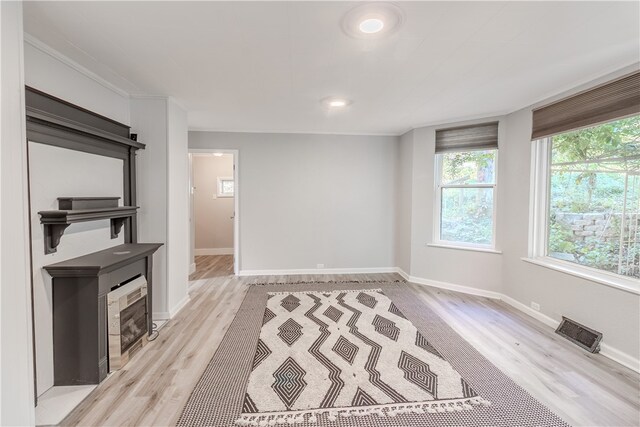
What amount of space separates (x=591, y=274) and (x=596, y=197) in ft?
2.37

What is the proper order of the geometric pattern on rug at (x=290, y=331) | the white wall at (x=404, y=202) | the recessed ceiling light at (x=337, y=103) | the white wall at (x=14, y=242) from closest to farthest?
the white wall at (x=14, y=242) < the geometric pattern on rug at (x=290, y=331) < the recessed ceiling light at (x=337, y=103) < the white wall at (x=404, y=202)

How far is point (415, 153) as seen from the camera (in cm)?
444

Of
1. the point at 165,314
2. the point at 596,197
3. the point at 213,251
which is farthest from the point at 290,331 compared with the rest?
the point at 213,251

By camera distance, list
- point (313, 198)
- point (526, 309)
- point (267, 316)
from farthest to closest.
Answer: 1. point (313, 198)
2. point (526, 309)
3. point (267, 316)

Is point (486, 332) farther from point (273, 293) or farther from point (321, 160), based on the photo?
point (321, 160)

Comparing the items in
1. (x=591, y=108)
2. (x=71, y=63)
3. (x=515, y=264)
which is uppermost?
(x=71, y=63)

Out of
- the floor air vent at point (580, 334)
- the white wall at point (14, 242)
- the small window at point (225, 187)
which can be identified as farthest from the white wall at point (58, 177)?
the floor air vent at point (580, 334)

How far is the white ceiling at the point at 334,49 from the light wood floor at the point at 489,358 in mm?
2391

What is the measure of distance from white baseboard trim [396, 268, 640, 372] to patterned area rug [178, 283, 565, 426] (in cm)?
108

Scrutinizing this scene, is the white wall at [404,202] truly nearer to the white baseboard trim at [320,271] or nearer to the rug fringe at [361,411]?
the white baseboard trim at [320,271]

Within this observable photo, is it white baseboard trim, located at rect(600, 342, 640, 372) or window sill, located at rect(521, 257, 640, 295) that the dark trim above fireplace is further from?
white baseboard trim, located at rect(600, 342, 640, 372)

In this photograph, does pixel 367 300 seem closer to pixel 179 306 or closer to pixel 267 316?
pixel 267 316

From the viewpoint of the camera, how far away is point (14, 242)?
145 centimetres

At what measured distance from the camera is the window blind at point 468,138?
12.5 feet
